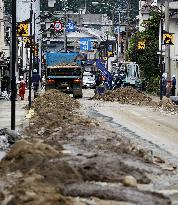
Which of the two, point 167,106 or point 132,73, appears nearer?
point 167,106

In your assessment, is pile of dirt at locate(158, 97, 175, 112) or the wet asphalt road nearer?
the wet asphalt road

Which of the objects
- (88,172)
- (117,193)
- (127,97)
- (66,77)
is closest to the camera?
(117,193)

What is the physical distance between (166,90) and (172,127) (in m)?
24.9

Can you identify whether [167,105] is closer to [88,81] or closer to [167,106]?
[167,106]

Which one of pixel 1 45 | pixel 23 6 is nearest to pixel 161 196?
pixel 1 45

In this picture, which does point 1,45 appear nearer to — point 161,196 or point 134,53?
point 134,53

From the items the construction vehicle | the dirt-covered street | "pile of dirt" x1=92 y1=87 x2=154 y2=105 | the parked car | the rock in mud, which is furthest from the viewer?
the parked car

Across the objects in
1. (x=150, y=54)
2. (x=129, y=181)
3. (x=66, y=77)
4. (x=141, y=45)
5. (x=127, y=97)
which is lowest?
(x=127, y=97)

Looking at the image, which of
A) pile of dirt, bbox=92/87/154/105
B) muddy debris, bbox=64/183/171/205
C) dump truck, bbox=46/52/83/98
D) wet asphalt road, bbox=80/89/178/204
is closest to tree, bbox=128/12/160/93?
dump truck, bbox=46/52/83/98

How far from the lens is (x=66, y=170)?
38.2 feet

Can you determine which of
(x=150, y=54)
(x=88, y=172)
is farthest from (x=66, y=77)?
(x=88, y=172)

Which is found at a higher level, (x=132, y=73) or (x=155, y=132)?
(x=132, y=73)

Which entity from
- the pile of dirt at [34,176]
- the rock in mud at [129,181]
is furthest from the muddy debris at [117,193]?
the rock in mud at [129,181]

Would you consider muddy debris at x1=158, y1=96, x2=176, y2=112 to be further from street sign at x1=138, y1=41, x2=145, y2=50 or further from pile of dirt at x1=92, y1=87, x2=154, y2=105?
street sign at x1=138, y1=41, x2=145, y2=50
